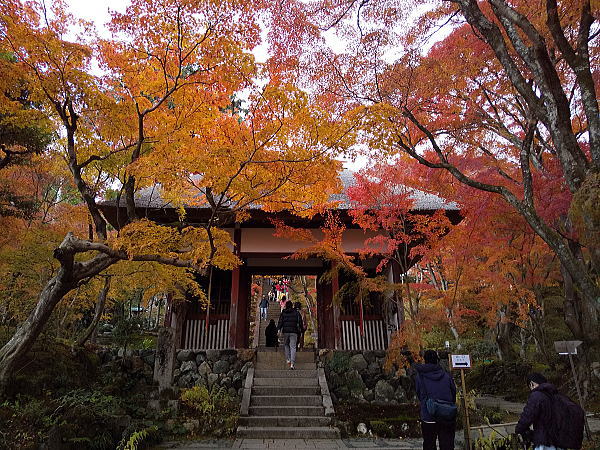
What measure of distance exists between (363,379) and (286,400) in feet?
7.81

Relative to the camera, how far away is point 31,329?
5738 mm

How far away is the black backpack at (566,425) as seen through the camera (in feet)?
11.5

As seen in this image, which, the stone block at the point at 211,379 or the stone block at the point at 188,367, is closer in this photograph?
the stone block at the point at 211,379

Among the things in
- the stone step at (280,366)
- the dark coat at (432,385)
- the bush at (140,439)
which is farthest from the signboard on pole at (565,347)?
the bush at (140,439)

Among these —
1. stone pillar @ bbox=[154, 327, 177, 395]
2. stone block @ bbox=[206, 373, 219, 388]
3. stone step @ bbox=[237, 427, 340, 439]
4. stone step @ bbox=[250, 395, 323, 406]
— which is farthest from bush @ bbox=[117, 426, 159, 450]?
stone block @ bbox=[206, 373, 219, 388]

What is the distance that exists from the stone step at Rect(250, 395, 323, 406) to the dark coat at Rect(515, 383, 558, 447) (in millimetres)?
5152

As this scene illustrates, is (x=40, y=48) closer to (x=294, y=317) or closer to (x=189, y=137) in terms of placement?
(x=189, y=137)

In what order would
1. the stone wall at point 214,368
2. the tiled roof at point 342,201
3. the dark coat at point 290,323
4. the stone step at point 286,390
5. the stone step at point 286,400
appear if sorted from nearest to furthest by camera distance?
1. the stone step at point 286,400
2. the stone step at point 286,390
3. the stone wall at point 214,368
4. the dark coat at point 290,323
5. the tiled roof at point 342,201

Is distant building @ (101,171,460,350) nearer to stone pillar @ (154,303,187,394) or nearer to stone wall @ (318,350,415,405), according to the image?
stone wall @ (318,350,415,405)

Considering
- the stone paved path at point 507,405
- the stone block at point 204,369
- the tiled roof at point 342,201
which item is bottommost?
the stone paved path at point 507,405

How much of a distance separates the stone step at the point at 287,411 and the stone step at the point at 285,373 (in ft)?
4.43

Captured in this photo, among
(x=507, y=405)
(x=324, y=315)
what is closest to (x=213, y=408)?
(x=324, y=315)

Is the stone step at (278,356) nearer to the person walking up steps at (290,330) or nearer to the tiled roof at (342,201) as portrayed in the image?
the person walking up steps at (290,330)

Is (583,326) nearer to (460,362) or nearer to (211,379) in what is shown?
(460,362)
